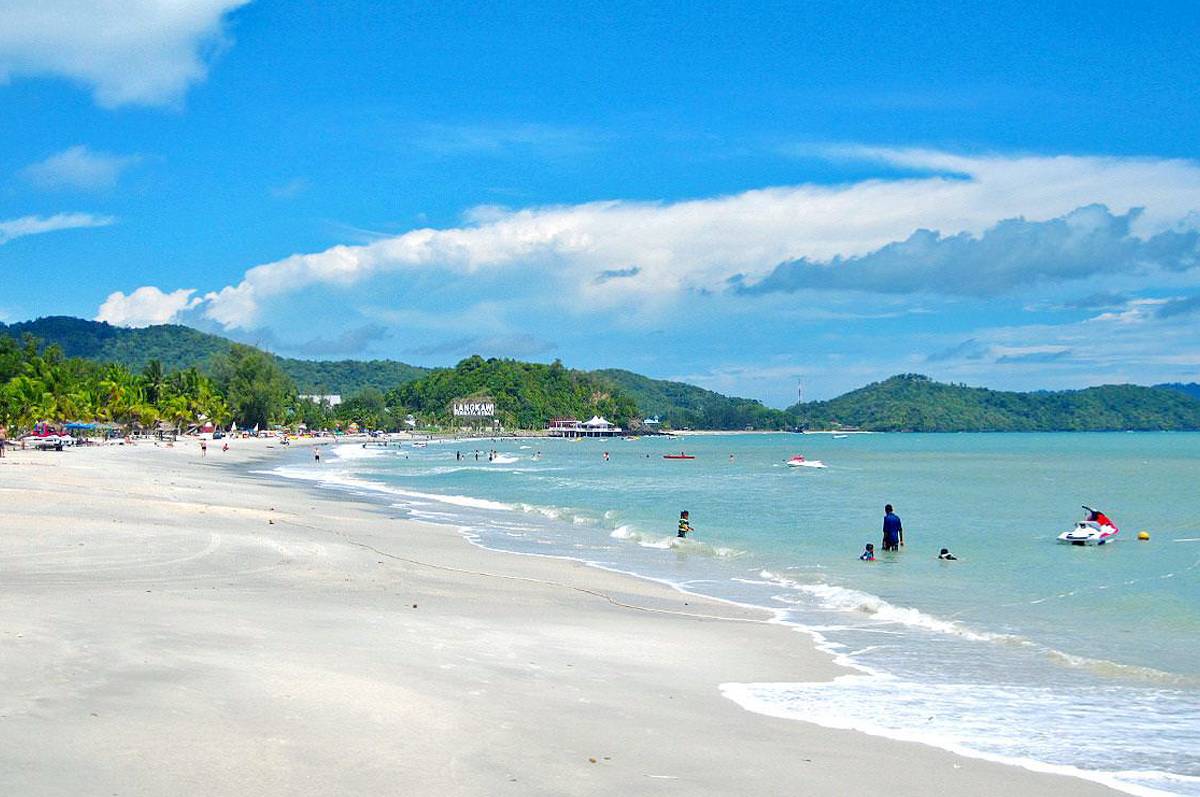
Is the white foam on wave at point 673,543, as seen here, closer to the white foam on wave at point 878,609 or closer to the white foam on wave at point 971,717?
the white foam on wave at point 878,609

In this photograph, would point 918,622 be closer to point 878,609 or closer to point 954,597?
point 878,609

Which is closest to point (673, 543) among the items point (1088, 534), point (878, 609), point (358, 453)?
point (878, 609)

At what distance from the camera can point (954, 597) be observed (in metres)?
18.2

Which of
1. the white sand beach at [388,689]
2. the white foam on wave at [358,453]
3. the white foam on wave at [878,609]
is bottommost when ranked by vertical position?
the white foam on wave at [358,453]

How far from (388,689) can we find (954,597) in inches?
519

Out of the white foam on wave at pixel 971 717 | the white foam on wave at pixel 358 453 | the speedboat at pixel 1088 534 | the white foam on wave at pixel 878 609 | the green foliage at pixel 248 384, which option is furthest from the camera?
the green foliage at pixel 248 384

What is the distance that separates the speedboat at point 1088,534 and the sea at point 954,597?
2.14 feet

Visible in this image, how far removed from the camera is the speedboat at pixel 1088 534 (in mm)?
28688

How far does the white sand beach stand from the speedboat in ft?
57.8

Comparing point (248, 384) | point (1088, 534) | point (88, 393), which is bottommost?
point (1088, 534)

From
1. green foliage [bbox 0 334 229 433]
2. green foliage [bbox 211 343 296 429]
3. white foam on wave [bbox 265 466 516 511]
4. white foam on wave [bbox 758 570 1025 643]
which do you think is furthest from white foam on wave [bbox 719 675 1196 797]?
green foliage [bbox 211 343 296 429]

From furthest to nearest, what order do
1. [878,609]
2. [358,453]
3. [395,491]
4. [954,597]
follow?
[358,453] < [395,491] < [954,597] < [878,609]

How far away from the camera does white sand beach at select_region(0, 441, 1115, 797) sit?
20.5ft

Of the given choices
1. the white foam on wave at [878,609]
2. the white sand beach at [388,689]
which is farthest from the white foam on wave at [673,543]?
the white sand beach at [388,689]
